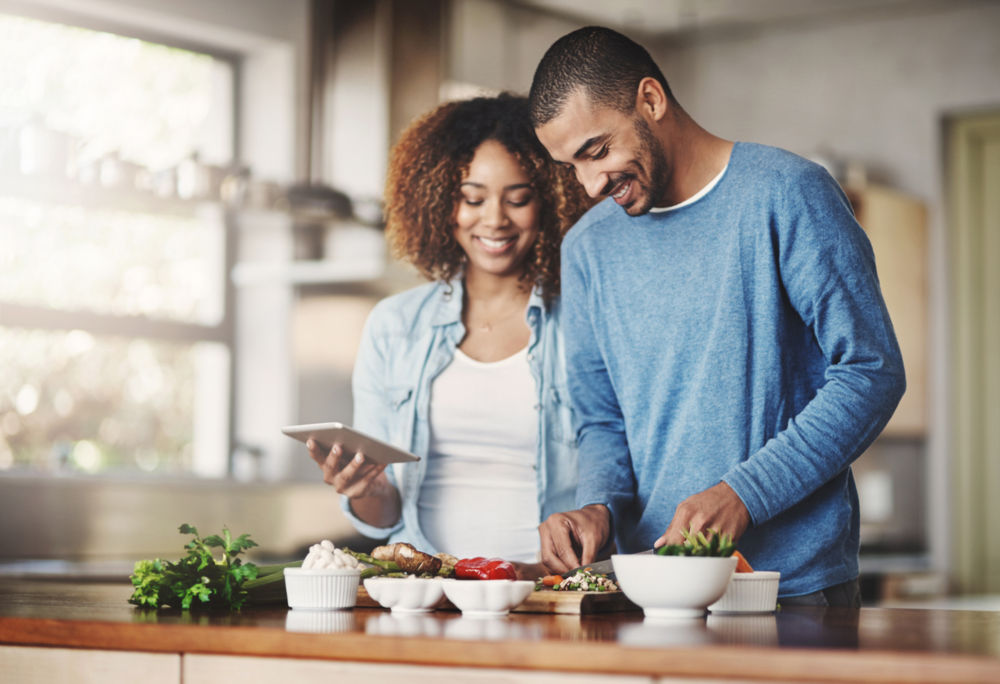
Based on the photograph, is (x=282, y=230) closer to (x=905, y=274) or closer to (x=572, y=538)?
(x=905, y=274)

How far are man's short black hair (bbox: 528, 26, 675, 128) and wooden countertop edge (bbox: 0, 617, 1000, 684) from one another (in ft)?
3.03

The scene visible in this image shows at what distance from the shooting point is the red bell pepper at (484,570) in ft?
5.14

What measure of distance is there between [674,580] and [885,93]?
4584 mm

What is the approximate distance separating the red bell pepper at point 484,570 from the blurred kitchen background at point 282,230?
217 cm

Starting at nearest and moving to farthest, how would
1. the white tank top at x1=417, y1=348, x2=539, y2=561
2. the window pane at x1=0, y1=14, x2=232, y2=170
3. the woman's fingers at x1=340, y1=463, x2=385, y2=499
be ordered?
the woman's fingers at x1=340, y1=463, x2=385, y2=499 → the white tank top at x1=417, y1=348, x2=539, y2=561 → the window pane at x1=0, y1=14, x2=232, y2=170

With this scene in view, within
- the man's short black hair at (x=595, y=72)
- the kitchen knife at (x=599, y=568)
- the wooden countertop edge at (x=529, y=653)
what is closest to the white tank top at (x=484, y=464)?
the kitchen knife at (x=599, y=568)

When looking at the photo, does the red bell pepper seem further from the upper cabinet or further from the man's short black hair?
the upper cabinet

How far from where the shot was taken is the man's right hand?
5.96 ft

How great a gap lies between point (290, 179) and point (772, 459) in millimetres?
3088

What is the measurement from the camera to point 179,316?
445cm

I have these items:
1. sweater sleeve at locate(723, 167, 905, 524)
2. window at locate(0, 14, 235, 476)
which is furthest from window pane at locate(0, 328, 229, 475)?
sweater sleeve at locate(723, 167, 905, 524)

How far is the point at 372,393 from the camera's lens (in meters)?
2.27

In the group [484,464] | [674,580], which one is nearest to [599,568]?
[674,580]

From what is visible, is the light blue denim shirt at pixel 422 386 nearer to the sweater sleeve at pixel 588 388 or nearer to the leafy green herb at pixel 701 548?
the sweater sleeve at pixel 588 388
